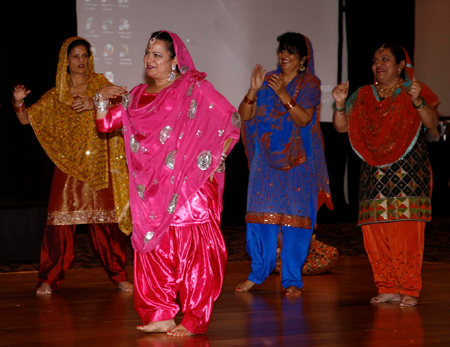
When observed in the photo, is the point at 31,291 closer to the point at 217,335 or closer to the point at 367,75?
the point at 217,335

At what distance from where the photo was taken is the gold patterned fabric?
4.47m

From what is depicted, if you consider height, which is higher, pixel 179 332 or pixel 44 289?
pixel 179 332

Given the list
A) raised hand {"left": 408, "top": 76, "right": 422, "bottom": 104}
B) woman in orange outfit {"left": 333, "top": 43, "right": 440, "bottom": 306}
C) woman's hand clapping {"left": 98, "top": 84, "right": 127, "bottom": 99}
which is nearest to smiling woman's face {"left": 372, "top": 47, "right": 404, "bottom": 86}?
woman in orange outfit {"left": 333, "top": 43, "right": 440, "bottom": 306}

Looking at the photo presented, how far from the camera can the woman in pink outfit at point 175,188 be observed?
3.16m

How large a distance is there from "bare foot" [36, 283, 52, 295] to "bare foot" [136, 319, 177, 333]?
1.41 metres

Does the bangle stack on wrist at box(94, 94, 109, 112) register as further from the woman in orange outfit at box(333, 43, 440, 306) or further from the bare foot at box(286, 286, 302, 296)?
the bare foot at box(286, 286, 302, 296)

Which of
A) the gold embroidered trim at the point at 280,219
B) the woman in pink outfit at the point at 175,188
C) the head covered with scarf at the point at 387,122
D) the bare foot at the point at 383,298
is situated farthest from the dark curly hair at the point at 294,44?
the bare foot at the point at 383,298

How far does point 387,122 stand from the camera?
13.1ft

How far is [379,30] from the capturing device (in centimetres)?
958

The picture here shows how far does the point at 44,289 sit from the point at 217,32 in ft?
14.2

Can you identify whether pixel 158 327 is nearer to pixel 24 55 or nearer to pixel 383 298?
pixel 383 298

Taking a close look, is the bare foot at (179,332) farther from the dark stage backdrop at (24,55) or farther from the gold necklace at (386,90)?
the dark stage backdrop at (24,55)

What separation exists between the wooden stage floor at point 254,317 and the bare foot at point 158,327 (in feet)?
0.10

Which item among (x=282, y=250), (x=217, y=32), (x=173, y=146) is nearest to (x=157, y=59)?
(x=173, y=146)
